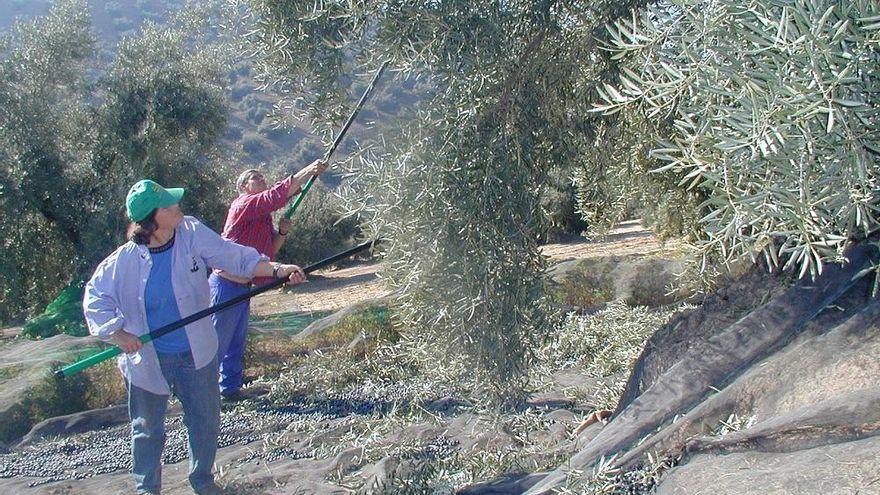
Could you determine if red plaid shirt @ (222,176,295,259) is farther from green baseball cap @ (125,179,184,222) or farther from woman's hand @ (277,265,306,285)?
green baseball cap @ (125,179,184,222)

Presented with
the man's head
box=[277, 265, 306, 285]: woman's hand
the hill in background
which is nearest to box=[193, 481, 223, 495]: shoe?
box=[277, 265, 306, 285]: woman's hand

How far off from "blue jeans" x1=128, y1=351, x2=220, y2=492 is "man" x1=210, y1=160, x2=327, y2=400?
1.74m

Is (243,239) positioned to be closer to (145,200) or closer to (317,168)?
(317,168)

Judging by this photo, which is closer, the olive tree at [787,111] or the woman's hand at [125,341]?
the olive tree at [787,111]

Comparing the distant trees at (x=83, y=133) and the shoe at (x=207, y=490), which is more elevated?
the distant trees at (x=83, y=133)

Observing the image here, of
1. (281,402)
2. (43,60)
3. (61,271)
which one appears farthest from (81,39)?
(281,402)

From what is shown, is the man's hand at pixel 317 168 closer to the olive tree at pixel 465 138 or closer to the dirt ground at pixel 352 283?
the olive tree at pixel 465 138

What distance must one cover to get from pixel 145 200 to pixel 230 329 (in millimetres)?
2483

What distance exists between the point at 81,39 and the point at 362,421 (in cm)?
1179

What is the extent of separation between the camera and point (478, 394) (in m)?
5.25

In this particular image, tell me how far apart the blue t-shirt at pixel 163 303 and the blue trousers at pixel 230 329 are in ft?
5.31

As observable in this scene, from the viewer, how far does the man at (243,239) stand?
7.23 metres

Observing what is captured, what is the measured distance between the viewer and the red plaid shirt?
7.26 meters

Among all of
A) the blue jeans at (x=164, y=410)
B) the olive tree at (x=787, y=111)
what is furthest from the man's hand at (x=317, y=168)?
the olive tree at (x=787, y=111)
